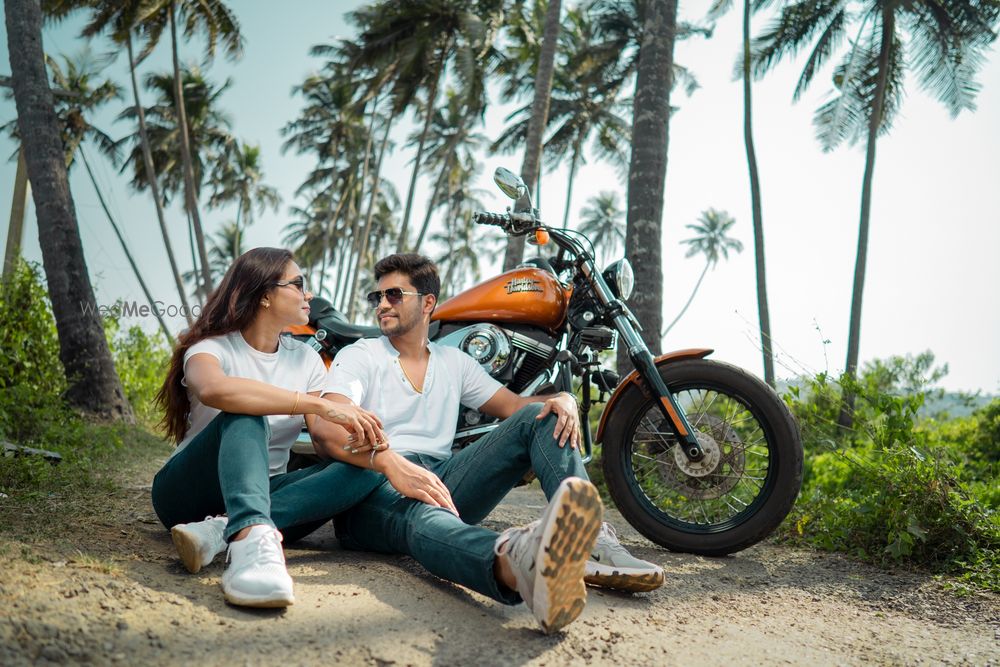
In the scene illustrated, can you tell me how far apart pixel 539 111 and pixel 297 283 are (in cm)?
711

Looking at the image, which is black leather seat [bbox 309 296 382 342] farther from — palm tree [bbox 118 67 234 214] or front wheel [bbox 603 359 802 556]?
palm tree [bbox 118 67 234 214]

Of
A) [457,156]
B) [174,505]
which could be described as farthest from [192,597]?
[457,156]

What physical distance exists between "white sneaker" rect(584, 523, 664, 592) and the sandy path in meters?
0.06

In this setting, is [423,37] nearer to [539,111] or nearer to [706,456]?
[539,111]

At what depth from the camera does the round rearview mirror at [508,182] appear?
288 cm

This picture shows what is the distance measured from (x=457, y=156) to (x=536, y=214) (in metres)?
24.9

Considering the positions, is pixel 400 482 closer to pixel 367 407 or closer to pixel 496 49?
pixel 367 407

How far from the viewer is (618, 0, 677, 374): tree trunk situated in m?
5.25

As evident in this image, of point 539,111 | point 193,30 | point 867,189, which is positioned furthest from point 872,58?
point 193,30

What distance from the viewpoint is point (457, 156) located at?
2698cm

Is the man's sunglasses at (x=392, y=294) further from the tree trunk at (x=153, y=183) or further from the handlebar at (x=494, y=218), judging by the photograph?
the tree trunk at (x=153, y=183)

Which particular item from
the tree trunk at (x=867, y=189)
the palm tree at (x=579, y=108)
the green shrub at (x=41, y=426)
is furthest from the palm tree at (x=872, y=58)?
the green shrub at (x=41, y=426)

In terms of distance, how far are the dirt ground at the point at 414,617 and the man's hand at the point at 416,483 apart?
0.78 ft

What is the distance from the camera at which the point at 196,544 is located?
1.82 m
